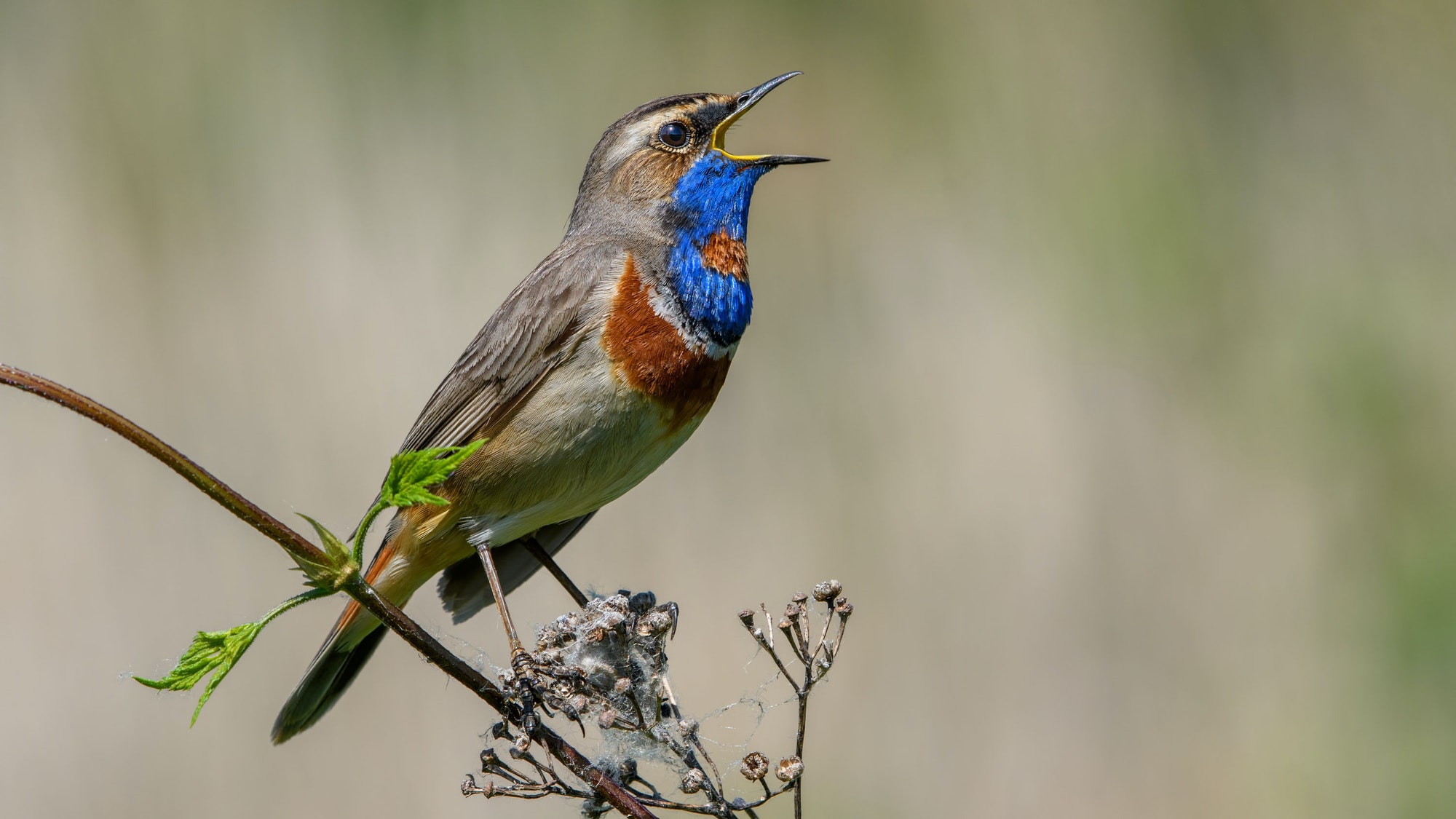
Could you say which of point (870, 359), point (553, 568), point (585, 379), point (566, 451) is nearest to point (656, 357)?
point (585, 379)

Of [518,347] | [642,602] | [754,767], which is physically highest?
[518,347]

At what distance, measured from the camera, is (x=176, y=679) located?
1.86 m

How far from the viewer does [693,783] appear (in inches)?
84.5

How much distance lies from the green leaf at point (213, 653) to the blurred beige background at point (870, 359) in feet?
11.1

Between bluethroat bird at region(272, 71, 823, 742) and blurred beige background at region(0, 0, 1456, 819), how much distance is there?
1.91 m

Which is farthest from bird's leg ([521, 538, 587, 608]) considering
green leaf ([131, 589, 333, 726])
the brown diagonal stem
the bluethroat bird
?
green leaf ([131, 589, 333, 726])

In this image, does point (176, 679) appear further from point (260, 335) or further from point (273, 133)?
point (273, 133)

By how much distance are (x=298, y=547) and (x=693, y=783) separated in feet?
2.59

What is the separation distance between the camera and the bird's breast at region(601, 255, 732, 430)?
120 inches

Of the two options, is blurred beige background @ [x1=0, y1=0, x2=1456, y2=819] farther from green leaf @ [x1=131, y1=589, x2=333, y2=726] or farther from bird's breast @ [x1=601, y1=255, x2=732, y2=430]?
green leaf @ [x1=131, y1=589, x2=333, y2=726]

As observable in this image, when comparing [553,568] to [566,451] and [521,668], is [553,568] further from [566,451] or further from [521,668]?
[521,668]

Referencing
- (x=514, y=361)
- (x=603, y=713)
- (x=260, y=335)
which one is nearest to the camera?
(x=603, y=713)

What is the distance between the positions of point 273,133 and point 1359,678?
5.35 meters

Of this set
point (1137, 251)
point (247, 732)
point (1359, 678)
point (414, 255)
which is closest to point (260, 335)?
point (414, 255)
